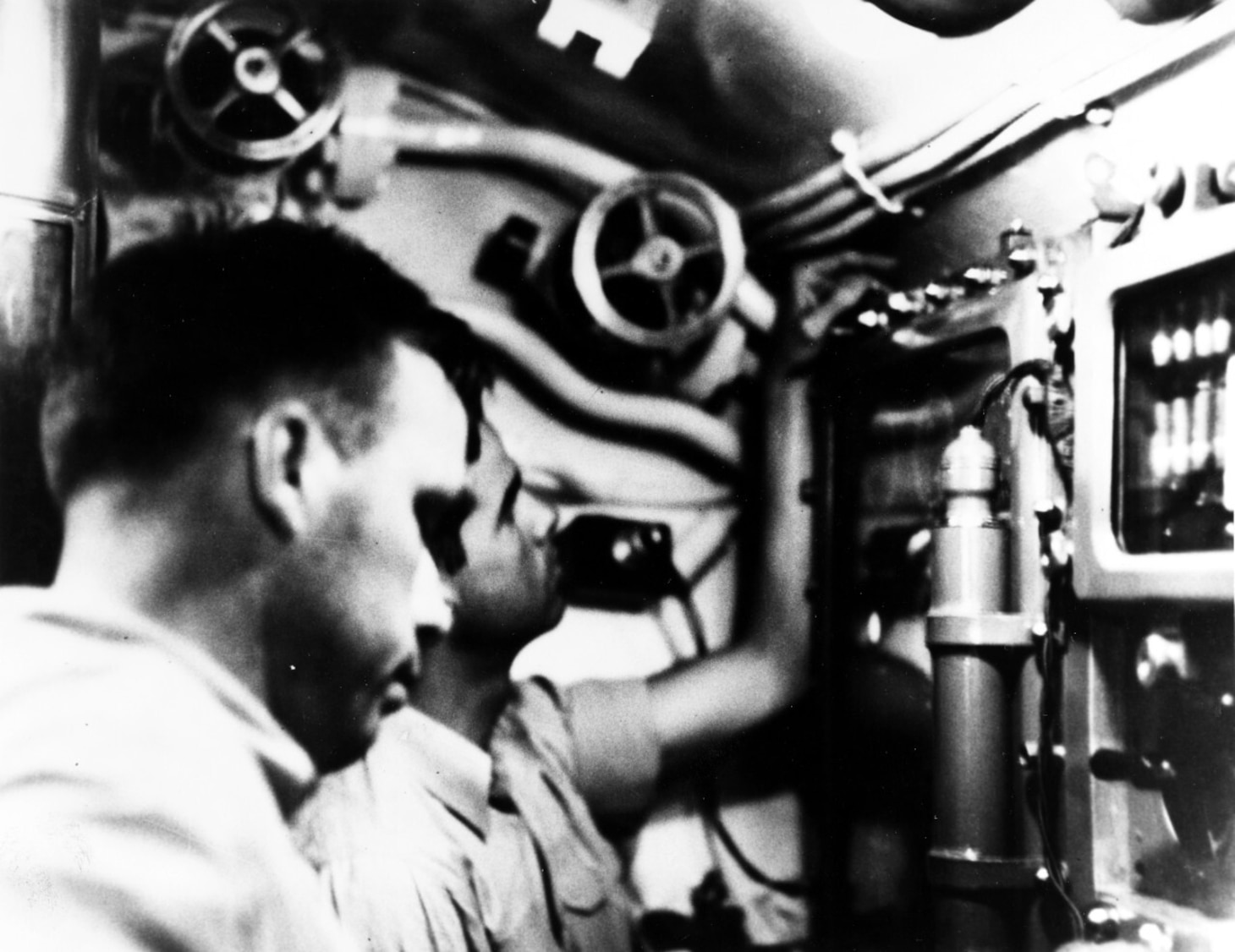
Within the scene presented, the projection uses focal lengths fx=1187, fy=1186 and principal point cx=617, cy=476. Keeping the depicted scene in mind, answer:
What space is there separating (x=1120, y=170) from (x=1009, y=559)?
496 millimetres

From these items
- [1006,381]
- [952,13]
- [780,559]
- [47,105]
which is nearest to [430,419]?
[780,559]

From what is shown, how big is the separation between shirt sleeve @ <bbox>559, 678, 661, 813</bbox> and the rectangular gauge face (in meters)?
0.74

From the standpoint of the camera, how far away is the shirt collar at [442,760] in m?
1.70

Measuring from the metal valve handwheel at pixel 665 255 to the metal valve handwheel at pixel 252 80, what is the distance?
439 mm

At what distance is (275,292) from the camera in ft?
5.65

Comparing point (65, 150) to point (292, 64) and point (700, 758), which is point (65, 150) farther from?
point (700, 758)

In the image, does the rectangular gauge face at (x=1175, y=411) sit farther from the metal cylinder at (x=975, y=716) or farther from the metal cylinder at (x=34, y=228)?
the metal cylinder at (x=34, y=228)

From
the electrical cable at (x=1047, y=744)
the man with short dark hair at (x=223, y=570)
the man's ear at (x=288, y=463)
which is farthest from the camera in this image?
the man's ear at (x=288, y=463)

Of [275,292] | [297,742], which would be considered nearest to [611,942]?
[297,742]

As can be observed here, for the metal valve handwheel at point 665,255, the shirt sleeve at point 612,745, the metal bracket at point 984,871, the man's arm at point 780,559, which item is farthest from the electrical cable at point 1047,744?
the metal valve handwheel at point 665,255

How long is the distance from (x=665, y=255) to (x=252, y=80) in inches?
25.8

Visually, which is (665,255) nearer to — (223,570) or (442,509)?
(442,509)

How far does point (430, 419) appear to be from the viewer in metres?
1.77

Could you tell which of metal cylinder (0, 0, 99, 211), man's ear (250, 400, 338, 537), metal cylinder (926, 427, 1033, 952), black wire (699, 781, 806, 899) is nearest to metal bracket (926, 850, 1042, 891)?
metal cylinder (926, 427, 1033, 952)
